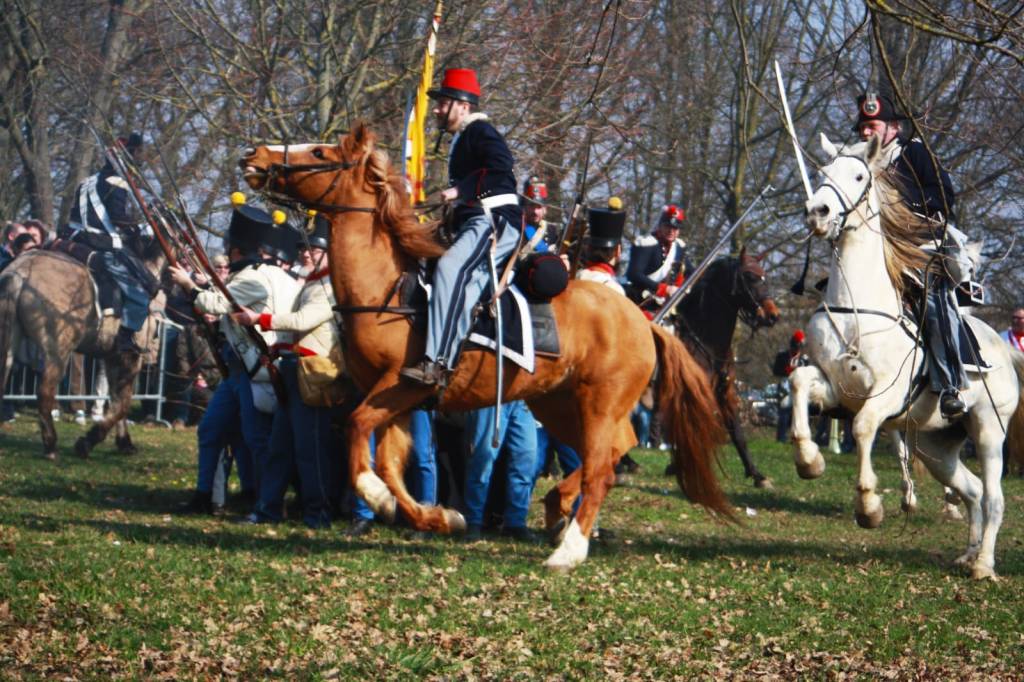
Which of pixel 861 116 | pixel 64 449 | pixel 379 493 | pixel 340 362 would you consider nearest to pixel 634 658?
pixel 379 493

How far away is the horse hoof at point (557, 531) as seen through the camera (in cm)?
1055

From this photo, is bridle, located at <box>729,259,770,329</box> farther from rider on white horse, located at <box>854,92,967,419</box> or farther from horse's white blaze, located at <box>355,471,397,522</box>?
horse's white blaze, located at <box>355,471,397,522</box>

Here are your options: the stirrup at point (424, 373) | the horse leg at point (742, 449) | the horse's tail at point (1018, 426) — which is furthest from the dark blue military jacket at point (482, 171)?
the horse leg at point (742, 449)

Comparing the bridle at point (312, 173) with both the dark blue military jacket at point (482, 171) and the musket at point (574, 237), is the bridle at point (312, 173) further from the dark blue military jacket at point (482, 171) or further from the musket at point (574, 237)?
the musket at point (574, 237)

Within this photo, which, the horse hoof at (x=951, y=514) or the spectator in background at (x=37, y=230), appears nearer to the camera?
the horse hoof at (x=951, y=514)

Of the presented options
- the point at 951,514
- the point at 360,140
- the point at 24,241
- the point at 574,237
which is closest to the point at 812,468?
the point at 574,237

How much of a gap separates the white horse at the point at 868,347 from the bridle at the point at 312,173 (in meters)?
3.12

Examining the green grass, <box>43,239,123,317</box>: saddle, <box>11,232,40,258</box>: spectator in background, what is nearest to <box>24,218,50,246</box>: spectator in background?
<box>11,232,40,258</box>: spectator in background

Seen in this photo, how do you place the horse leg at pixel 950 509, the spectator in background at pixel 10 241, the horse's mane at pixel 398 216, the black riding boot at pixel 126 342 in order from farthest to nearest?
the spectator in background at pixel 10 241, the black riding boot at pixel 126 342, the horse leg at pixel 950 509, the horse's mane at pixel 398 216

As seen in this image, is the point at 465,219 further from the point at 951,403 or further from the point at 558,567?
the point at 951,403

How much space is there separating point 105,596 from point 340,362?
3514 mm

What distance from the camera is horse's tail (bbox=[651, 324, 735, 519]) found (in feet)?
36.0

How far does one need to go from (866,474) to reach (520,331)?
2.57 meters

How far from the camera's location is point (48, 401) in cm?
1714
